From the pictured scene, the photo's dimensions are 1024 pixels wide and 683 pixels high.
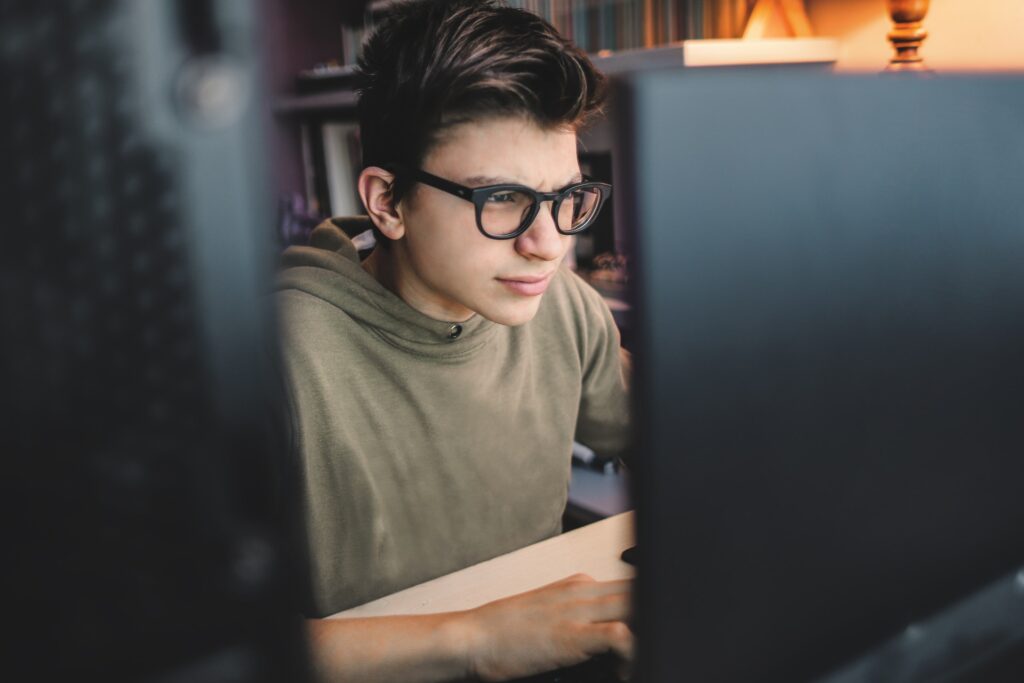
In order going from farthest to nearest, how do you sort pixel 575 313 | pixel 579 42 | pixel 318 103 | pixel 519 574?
1. pixel 318 103
2. pixel 579 42
3. pixel 575 313
4. pixel 519 574

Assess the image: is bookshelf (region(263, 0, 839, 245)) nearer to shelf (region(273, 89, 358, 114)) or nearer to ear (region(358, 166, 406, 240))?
shelf (region(273, 89, 358, 114))

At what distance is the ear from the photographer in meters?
1.12

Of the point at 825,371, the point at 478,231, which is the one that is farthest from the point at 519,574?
the point at 825,371

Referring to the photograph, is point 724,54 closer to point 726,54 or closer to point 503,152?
point 726,54

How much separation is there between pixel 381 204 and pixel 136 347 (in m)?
0.92

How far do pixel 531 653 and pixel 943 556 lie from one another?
0.43 m

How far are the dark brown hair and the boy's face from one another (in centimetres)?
2

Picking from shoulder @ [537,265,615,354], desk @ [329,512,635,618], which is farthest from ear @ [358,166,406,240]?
desk @ [329,512,635,618]

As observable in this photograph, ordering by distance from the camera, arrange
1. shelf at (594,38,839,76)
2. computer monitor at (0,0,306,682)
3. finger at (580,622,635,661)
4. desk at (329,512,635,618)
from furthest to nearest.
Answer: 1. shelf at (594,38,839,76)
2. desk at (329,512,635,618)
3. finger at (580,622,635,661)
4. computer monitor at (0,0,306,682)

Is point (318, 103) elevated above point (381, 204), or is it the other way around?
point (318, 103)

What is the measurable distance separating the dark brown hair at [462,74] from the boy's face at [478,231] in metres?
0.02

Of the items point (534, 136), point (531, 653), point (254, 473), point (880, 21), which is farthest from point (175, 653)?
point (880, 21)

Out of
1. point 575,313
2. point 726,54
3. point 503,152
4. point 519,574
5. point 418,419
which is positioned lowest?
point 519,574

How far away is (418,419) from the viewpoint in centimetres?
120
